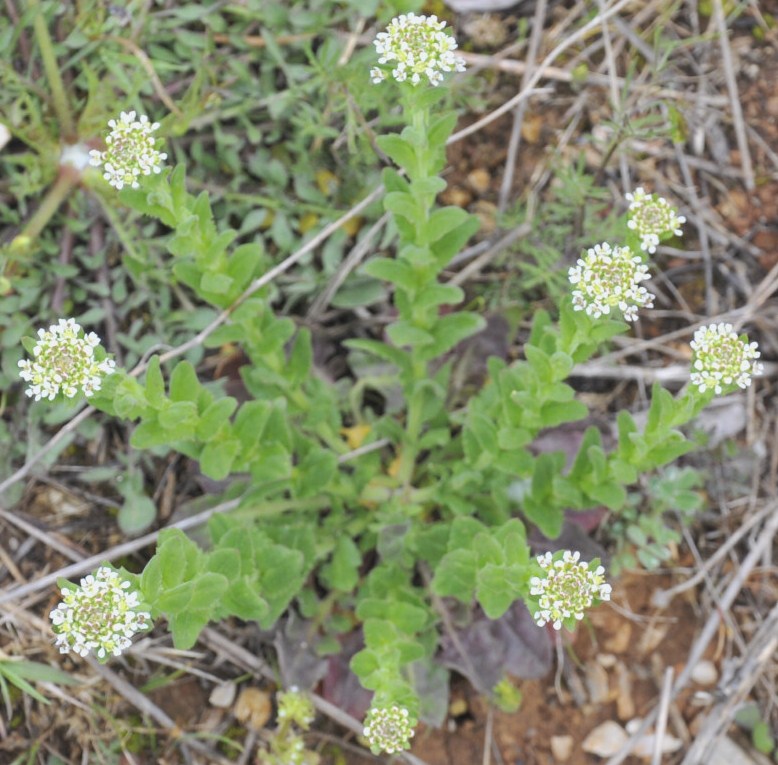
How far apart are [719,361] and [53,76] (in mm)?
2564

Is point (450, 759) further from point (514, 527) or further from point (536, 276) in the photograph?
point (536, 276)

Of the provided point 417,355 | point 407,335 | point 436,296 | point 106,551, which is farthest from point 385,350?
point 106,551

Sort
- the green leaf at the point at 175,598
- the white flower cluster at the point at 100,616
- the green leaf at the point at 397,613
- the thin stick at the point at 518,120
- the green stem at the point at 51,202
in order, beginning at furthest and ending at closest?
the thin stick at the point at 518,120 → the green stem at the point at 51,202 → the green leaf at the point at 397,613 → the green leaf at the point at 175,598 → the white flower cluster at the point at 100,616

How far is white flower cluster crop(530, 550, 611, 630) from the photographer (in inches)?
88.4

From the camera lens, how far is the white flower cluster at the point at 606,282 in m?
2.33

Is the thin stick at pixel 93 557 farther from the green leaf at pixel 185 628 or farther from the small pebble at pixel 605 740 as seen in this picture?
the small pebble at pixel 605 740

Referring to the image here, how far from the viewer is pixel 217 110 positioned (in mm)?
3666

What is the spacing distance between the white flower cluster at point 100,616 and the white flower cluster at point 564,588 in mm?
936

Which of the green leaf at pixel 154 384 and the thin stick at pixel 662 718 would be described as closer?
the green leaf at pixel 154 384

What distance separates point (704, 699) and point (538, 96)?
256 centimetres

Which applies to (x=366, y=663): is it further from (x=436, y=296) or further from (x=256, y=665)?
(x=436, y=296)

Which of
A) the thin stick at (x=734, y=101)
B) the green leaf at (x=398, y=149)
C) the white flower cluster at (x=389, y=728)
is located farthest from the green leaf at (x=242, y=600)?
the thin stick at (x=734, y=101)

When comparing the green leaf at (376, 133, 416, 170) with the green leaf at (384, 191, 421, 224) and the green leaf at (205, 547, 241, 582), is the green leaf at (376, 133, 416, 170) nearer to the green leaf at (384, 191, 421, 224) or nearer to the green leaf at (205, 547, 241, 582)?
the green leaf at (384, 191, 421, 224)

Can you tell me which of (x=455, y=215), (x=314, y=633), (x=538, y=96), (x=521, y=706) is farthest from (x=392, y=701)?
(x=538, y=96)
